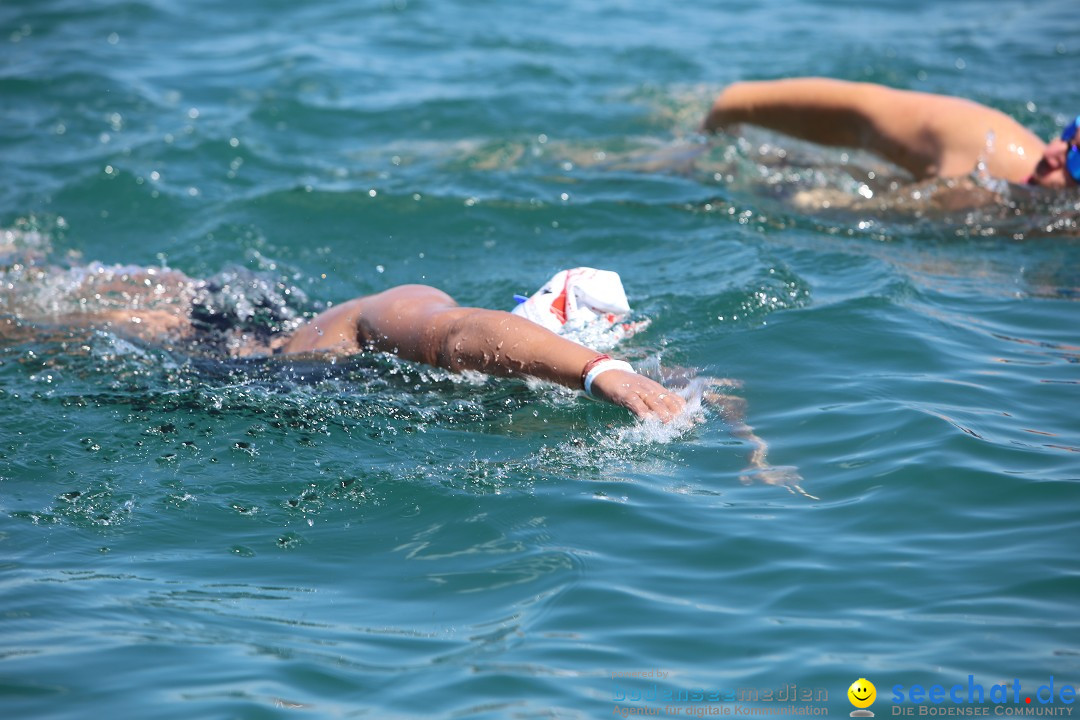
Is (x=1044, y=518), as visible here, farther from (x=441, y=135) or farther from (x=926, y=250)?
(x=441, y=135)

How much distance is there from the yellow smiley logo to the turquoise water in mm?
55

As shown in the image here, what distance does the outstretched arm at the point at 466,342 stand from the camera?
4391mm

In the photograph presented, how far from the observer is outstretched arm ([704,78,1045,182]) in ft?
24.3

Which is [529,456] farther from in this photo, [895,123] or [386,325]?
[895,123]

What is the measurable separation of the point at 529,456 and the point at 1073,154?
4.58 metres

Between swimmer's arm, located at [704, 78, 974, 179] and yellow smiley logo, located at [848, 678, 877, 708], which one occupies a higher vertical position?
swimmer's arm, located at [704, 78, 974, 179]

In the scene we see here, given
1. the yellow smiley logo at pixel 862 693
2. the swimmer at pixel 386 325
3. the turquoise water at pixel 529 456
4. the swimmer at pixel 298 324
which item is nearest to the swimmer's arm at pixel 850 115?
the turquoise water at pixel 529 456

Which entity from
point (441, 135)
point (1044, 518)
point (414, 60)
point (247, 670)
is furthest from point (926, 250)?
point (414, 60)

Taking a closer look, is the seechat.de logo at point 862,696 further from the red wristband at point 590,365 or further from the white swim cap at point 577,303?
the white swim cap at point 577,303

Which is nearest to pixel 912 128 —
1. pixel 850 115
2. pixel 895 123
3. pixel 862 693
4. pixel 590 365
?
pixel 895 123

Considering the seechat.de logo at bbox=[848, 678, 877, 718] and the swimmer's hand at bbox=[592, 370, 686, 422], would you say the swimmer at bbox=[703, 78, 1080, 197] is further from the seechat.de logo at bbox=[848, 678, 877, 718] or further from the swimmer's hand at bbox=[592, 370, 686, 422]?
the seechat.de logo at bbox=[848, 678, 877, 718]

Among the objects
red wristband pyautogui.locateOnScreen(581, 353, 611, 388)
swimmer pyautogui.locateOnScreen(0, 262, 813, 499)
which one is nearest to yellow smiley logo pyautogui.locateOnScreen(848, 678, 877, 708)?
swimmer pyautogui.locateOnScreen(0, 262, 813, 499)

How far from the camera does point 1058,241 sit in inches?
282

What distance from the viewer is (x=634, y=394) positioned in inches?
171
